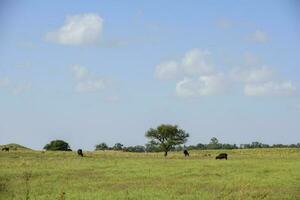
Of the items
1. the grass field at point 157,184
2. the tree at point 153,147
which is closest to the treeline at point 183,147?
the tree at point 153,147

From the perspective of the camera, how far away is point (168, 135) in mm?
105688

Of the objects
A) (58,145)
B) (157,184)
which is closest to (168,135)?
(58,145)

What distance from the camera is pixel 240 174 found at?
3009 centimetres

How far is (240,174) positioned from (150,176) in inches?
193

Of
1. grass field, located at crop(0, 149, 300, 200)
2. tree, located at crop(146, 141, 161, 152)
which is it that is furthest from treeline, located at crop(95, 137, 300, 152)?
grass field, located at crop(0, 149, 300, 200)

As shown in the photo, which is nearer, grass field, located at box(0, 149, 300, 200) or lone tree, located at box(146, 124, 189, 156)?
grass field, located at box(0, 149, 300, 200)

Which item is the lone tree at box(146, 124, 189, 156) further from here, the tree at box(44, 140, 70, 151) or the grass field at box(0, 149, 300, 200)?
the grass field at box(0, 149, 300, 200)

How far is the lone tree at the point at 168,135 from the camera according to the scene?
105 metres

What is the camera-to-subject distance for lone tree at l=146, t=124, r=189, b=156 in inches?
4149

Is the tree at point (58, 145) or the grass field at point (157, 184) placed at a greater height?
the tree at point (58, 145)

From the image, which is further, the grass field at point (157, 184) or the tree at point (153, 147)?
the tree at point (153, 147)

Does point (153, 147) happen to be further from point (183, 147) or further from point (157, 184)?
point (157, 184)

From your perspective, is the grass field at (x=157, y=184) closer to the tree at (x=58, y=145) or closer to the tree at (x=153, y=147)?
the tree at (x=153, y=147)

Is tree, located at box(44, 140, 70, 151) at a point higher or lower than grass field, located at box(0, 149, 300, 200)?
higher
